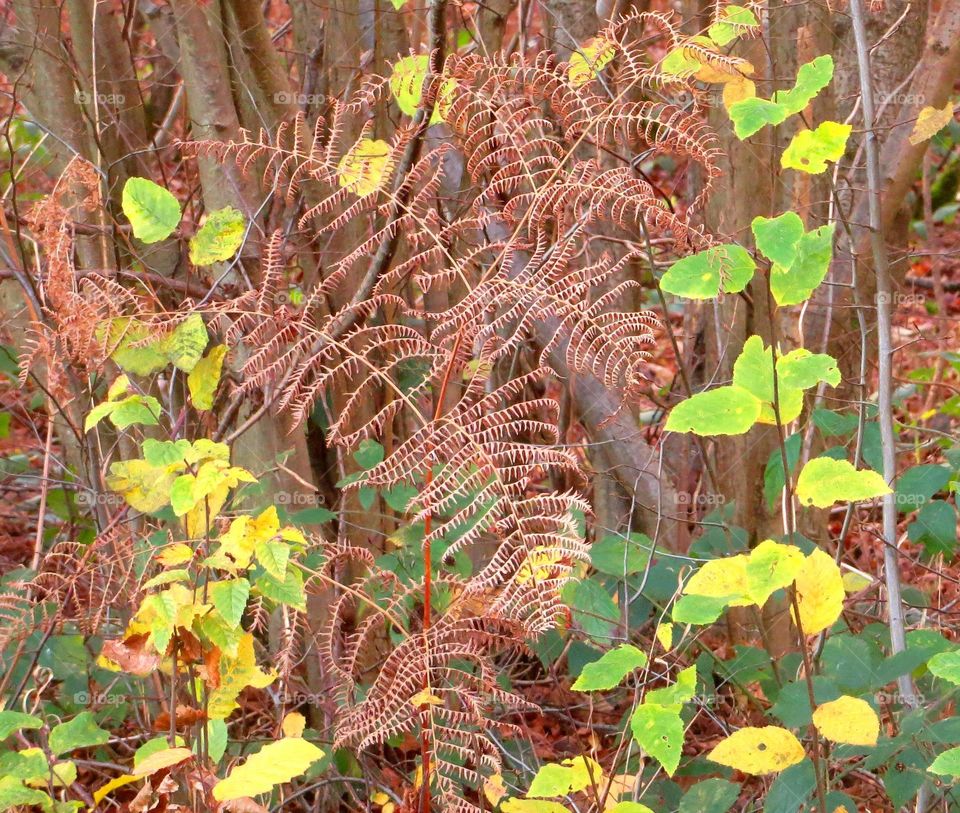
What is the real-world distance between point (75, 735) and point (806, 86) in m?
1.72

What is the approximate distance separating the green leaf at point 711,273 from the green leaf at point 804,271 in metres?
0.05

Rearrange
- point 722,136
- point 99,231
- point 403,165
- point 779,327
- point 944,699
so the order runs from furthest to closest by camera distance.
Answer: point 722,136
point 779,327
point 99,231
point 403,165
point 944,699

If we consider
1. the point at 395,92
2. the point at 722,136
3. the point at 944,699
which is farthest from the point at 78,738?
the point at 722,136

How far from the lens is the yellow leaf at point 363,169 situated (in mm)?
1979

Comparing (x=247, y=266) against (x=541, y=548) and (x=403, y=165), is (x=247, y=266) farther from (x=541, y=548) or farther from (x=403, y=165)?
(x=541, y=548)

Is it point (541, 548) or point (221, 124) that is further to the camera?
point (221, 124)

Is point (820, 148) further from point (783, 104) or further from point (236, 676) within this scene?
point (236, 676)

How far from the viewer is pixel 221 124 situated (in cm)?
259

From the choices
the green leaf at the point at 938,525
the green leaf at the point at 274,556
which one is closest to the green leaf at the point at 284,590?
the green leaf at the point at 274,556

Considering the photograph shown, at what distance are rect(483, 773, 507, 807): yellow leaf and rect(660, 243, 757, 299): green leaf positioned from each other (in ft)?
3.58

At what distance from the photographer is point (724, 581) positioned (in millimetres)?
1607

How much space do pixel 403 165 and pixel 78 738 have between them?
126 centimetres
